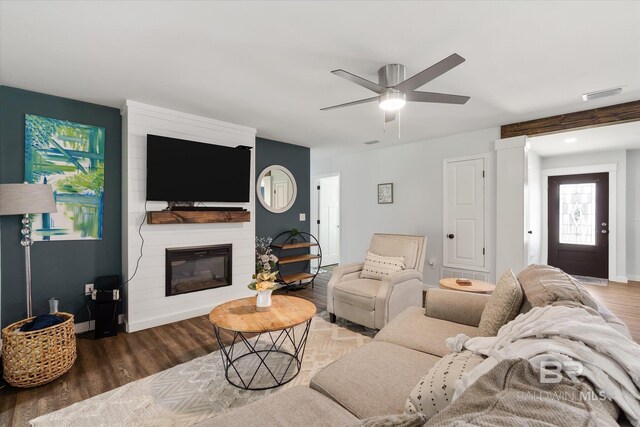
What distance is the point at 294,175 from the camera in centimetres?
510

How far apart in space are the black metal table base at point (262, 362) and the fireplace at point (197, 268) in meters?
1.10

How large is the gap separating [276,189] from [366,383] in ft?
12.6

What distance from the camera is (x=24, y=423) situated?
1.78 metres

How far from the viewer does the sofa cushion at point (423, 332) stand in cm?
180

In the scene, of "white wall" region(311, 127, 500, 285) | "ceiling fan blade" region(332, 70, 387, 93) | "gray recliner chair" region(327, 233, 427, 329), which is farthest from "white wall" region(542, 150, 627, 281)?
"ceiling fan blade" region(332, 70, 387, 93)

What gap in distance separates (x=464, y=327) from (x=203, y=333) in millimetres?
2521

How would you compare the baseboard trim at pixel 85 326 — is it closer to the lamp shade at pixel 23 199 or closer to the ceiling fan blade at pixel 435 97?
the lamp shade at pixel 23 199

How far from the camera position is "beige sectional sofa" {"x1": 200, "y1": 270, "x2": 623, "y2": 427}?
1175 millimetres

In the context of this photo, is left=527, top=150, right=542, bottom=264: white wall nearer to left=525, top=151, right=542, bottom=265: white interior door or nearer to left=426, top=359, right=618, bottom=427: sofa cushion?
left=525, top=151, right=542, bottom=265: white interior door

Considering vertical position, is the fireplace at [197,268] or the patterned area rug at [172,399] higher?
the fireplace at [197,268]

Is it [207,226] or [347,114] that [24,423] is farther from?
[347,114]

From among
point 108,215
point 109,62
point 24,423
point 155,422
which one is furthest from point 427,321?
point 108,215

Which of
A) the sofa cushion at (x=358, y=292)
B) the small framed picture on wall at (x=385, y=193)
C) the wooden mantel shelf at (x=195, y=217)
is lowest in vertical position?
the sofa cushion at (x=358, y=292)

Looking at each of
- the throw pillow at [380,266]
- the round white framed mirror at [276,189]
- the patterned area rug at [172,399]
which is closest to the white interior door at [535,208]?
the throw pillow at [380,266]
